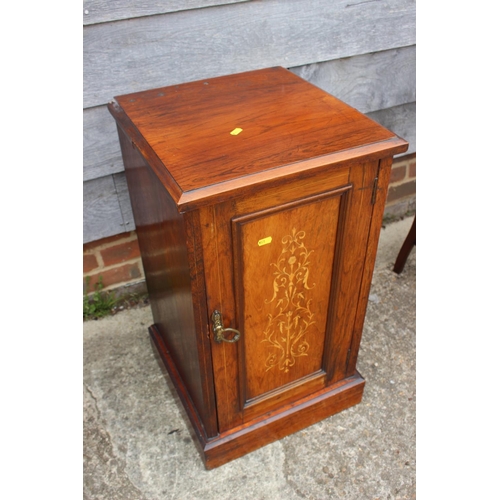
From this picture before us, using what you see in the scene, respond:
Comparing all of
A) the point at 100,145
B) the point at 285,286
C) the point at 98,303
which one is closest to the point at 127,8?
the point at 100,145

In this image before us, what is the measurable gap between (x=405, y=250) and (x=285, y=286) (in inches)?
43.8

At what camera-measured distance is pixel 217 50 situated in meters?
1.67

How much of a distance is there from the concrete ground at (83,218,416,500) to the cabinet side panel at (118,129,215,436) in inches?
7.6

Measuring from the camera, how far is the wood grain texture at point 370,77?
1916mm

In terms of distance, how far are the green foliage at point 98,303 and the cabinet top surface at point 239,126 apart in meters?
0.99

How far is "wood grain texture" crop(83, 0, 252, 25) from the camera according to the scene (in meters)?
1.45

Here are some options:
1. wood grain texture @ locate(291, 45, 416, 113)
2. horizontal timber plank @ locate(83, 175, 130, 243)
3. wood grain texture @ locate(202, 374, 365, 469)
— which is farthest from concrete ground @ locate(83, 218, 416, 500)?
wood grain texture @ locate(291, 45, 416, 113)

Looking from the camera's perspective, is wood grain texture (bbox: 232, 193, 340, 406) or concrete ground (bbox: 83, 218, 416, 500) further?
concrete ground (bbox: 83, 218, 416, 500)

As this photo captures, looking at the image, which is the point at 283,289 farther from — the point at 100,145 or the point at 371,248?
the point at 100,145

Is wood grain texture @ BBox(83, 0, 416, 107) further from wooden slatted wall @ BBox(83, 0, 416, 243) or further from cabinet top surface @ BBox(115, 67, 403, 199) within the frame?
cabinet top surface @ BBox(115, 67, 403, 199)

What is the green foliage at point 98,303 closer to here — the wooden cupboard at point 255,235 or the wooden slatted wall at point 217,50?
the wooden slatted wall at point 217,50

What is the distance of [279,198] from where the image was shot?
1.12 m

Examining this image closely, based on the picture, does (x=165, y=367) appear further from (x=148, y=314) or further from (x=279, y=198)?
(x=279, y=198)

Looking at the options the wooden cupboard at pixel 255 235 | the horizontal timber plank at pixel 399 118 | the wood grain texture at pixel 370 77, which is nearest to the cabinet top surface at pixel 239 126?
the wooden cupboard at pixel 255 235
